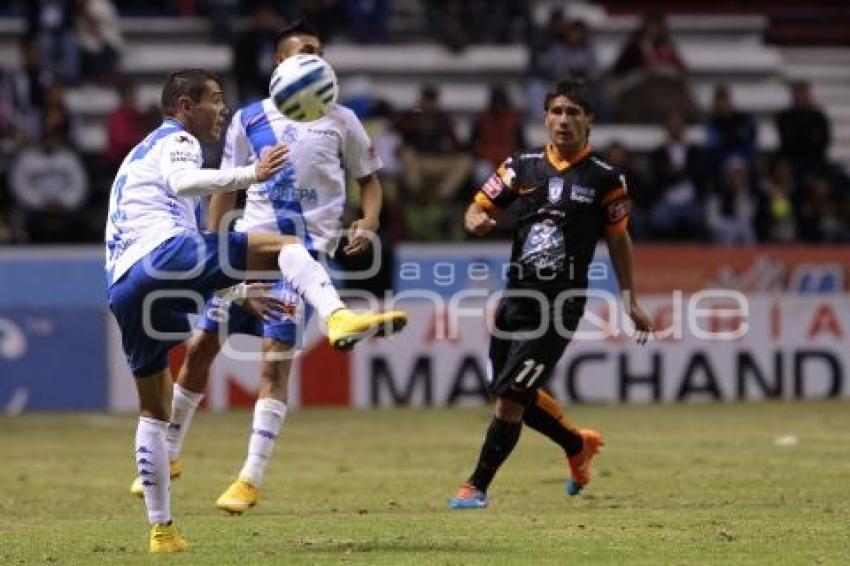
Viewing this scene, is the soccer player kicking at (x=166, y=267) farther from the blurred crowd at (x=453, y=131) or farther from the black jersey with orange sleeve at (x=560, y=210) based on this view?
the blurred crowd at (x=453, y=131)

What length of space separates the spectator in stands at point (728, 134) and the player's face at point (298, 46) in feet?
49.1

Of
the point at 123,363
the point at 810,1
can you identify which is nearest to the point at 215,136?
the point at 123,363

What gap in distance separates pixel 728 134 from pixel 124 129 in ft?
25.6

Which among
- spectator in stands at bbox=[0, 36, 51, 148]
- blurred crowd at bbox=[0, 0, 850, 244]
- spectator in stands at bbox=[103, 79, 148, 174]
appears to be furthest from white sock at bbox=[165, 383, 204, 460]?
spectator in stands at bbox=[0, 36, 51, 148]

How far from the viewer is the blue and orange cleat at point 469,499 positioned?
12062 millimetres

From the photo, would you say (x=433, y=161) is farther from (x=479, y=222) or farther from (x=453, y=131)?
(x=479, y=222)

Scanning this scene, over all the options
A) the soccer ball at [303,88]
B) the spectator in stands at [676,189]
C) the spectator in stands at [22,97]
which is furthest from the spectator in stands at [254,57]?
the soccer ball at [303,88]

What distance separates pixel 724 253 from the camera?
954 inches

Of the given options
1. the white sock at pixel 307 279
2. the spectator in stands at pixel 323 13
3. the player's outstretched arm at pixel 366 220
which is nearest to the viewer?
the white sock at pixel 307 279

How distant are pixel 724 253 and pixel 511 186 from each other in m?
12.5

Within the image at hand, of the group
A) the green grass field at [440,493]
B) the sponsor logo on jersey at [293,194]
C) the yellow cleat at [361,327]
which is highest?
the sponsor logo on jersey at [293,194]

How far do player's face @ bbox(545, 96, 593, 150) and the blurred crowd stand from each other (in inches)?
394

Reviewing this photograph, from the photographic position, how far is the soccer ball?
34.0ft

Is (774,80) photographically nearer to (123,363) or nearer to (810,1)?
(810,1)
